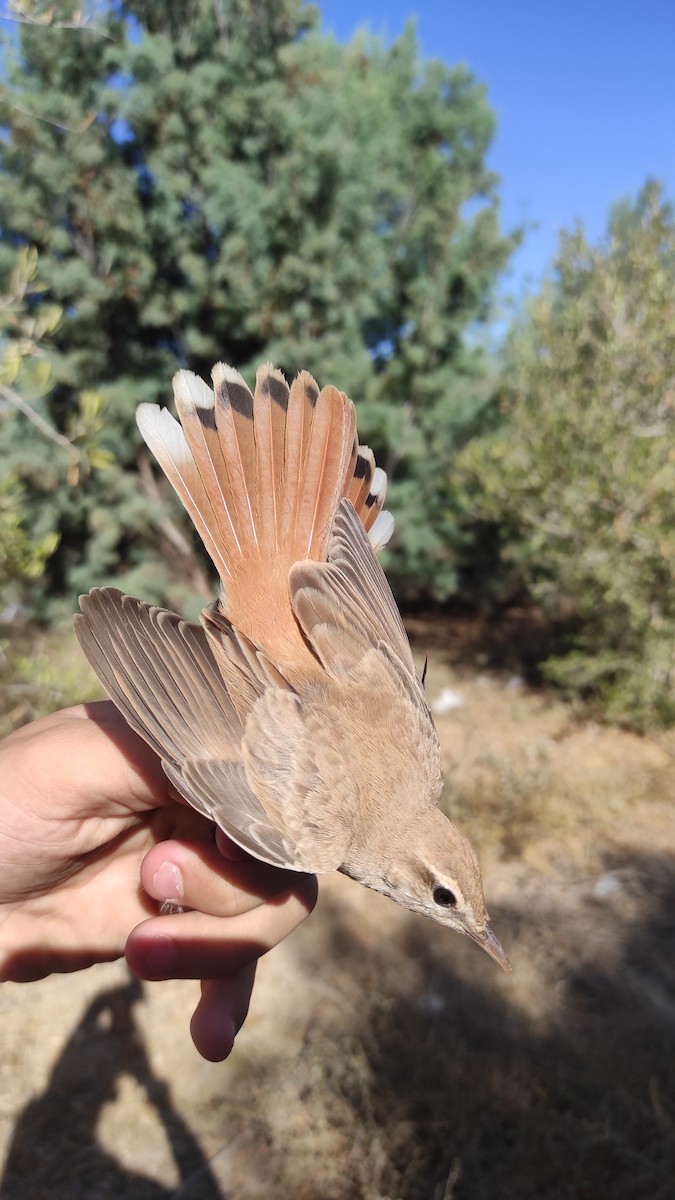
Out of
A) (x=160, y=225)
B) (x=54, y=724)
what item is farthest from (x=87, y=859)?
(x=160, y=225)

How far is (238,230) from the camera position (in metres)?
5.58

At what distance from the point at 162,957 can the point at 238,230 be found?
5502 millimetres

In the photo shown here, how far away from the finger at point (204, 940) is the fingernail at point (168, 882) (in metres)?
0.06

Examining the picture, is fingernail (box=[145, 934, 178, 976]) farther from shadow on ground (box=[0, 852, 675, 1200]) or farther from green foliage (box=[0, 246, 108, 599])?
shadow on ground (box=[0, 852, 675, 1200])

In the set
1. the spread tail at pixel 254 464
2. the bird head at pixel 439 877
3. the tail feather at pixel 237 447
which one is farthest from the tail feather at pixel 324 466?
the bird head at pixel 439 877

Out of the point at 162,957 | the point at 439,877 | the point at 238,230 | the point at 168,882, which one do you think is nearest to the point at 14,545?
the point at 168,882

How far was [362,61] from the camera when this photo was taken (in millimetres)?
7430

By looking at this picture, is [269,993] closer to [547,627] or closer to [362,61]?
[547,627]

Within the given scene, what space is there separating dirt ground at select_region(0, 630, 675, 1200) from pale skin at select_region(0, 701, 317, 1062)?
4.62 ft

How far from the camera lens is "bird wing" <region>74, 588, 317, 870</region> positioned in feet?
5.71

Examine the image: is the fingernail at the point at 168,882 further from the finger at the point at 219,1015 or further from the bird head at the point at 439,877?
the bird head at the point at 439,877

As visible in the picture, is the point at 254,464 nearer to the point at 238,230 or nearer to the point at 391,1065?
the point at 391,1065

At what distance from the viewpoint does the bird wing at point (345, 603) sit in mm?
2119

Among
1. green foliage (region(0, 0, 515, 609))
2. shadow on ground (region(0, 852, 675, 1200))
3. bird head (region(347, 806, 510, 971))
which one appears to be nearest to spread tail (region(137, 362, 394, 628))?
bird head (region(347, 806, 510, 971))
